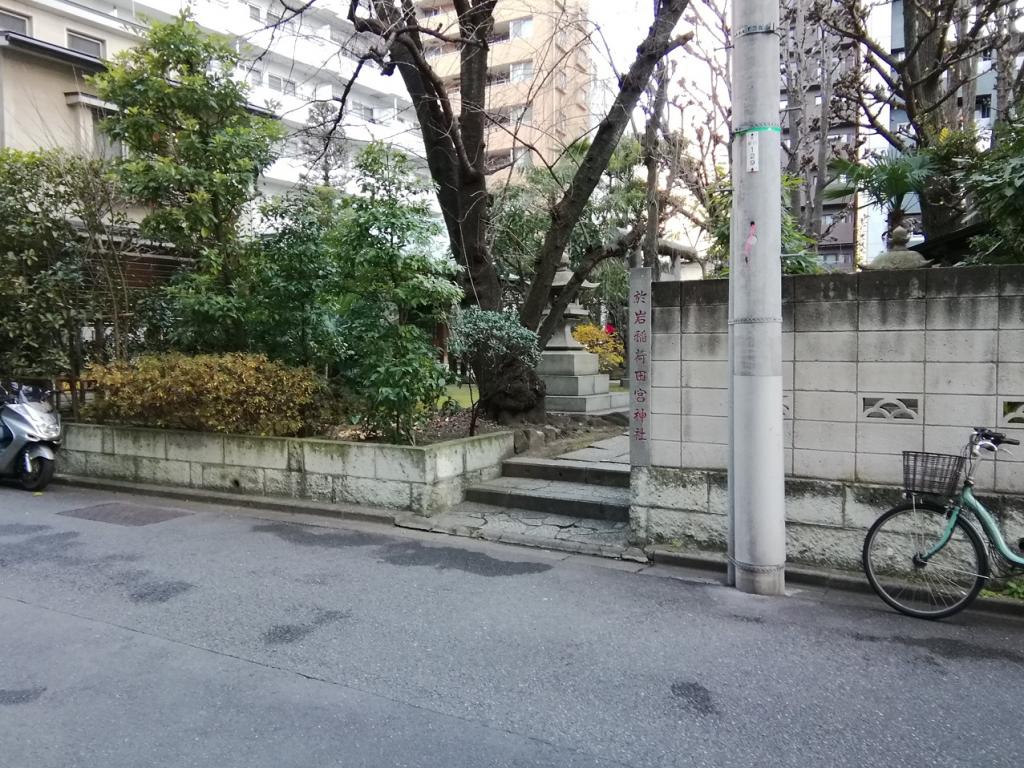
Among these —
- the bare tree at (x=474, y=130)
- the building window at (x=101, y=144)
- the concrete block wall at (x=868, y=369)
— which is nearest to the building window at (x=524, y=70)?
the bare tree at (x=474, y=130)

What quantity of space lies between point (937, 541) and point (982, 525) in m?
0.30

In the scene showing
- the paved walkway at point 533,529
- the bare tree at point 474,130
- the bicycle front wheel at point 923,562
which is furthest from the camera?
the bare tree at point 474,130

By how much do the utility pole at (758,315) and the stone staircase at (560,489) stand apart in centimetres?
186

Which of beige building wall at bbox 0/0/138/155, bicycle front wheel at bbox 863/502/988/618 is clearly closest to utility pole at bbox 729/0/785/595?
bicycle front wheel at bbox 863/502/988/618

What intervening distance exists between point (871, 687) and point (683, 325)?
9.77ft

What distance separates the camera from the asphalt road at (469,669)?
309 centimetres

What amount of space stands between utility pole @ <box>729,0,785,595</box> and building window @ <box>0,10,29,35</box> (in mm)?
21662

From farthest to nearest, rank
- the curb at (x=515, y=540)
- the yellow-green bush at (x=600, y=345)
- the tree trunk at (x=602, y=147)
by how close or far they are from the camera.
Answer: the yellow-green bush at (x=600, y=345), the tree trunk at (x=602, y=147), the curb at (x=515, y=540)

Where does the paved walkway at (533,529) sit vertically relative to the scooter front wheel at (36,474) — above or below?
below

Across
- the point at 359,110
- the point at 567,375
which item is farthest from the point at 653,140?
the point at 359,110

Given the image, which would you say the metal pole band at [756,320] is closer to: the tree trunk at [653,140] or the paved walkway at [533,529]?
the paved walkway at [533,529]

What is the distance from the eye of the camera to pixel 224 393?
7.75 metres

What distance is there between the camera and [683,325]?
575cm

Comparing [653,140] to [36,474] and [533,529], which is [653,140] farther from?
[36,474]
